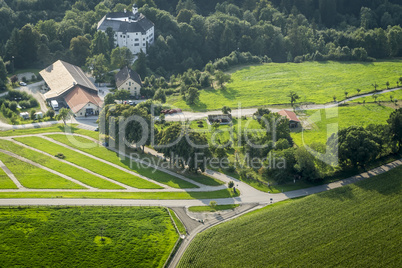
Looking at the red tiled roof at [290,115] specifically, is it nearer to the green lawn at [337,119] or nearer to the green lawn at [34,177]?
the green lawn at [337,119]

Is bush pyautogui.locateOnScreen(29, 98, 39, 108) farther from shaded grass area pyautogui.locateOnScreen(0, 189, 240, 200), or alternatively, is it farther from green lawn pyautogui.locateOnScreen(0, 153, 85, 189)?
shaded grass area pyautogui.locateOnScreen(0, 189, 240, 200)

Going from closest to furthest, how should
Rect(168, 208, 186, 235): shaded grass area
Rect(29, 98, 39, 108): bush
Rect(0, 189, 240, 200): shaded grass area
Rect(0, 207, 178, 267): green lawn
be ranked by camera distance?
Rect(0, 207, 178, 267): green lawn → Rect(168, 208, 186, 235): shaded grass area → Rect(0, 189, 240, 200): shaded grass area → Rect(29, 98, 39, 108): bush

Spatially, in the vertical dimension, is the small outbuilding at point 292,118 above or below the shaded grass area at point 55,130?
above

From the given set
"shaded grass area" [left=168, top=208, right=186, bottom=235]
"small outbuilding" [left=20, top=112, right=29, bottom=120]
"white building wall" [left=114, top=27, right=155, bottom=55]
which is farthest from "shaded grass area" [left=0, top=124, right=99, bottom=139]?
"white building wall" [left=114, top=27, right=155, bottom=55]

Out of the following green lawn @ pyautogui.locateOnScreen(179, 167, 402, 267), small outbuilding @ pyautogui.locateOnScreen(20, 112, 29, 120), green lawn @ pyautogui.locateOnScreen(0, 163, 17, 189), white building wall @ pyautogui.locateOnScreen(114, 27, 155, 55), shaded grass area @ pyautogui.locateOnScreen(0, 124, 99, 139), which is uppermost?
white building wall @ pyautogui.locateOnScreen(114, 27, 155, 55)

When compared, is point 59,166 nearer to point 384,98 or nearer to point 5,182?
point 5,182

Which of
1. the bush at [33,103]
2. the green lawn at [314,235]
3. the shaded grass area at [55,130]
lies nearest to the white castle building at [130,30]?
the bush at [33,103]

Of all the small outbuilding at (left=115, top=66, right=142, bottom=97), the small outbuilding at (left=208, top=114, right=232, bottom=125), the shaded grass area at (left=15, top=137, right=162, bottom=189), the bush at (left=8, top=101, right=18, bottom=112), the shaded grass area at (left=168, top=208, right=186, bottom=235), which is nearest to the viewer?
the shaded grass area at (left=168, top=208, right=186, bottom=235)

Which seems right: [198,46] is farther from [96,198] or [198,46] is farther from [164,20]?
[96,198]
